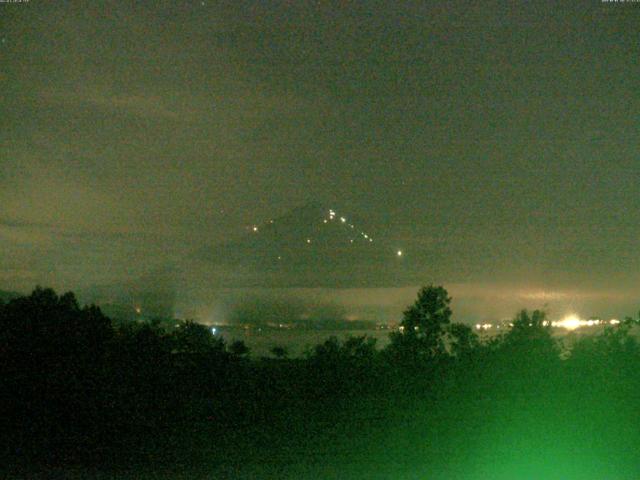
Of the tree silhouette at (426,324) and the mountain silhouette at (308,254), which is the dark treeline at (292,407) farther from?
the mountain silhouette at (308,254)

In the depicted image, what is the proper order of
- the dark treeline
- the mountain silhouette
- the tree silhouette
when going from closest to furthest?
1. the dark treeline
2. the tree silhouette
3. the mountain silhouette

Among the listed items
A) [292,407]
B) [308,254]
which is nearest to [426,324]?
[292,407]

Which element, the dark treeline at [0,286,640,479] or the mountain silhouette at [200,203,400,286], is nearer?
the dark treeline at [0,286,640,479]

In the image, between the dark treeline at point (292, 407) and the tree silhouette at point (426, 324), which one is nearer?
the dark treeline at point (292, 407)

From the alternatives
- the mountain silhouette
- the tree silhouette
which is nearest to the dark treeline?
the tree silhouette

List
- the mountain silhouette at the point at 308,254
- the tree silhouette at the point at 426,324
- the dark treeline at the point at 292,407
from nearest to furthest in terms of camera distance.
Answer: the dark treeline at the point at 292,407 < the tree silhouette at the point at 426,324 < the mountain silhouette at the point at 308,254

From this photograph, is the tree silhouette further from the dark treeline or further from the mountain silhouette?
the mountain silhouette

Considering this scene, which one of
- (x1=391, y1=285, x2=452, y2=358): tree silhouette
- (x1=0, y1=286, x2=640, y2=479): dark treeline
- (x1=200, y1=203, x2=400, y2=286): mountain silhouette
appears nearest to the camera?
(x1=0, y1=286, x2=640, y2=479): dark treeline

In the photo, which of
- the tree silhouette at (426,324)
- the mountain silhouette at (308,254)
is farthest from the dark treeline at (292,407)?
the mountain silhouette at (308,254)

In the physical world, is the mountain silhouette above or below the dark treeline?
above
